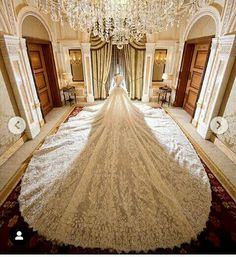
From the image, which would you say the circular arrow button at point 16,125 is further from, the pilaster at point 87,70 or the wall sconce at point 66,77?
the pilaster at point 87,70

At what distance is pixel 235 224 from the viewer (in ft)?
6.85

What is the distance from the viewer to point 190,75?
589 cm

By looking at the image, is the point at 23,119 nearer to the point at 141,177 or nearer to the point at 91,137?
the point at 91,137

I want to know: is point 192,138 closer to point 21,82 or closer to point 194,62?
point 194,62

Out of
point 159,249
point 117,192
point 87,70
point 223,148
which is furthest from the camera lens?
point 87,70

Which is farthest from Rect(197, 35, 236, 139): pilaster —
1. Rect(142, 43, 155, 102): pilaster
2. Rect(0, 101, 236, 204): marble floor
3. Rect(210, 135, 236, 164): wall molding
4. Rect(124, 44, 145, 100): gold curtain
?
Rect(124, 44, 145, 100): gold curtain

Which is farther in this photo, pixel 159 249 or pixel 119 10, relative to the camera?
pixel 119 10

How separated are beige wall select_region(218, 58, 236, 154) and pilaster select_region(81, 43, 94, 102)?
4955 mm

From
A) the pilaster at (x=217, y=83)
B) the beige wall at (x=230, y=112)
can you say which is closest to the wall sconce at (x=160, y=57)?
the pilaster at (x=217, y=83)

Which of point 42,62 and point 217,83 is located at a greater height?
point 42,62

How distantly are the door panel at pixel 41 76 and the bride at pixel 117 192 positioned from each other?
301 centimetres

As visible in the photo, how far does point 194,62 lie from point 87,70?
159 inches

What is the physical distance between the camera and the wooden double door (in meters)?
5.21

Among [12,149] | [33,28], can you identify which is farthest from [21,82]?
[33,28]
